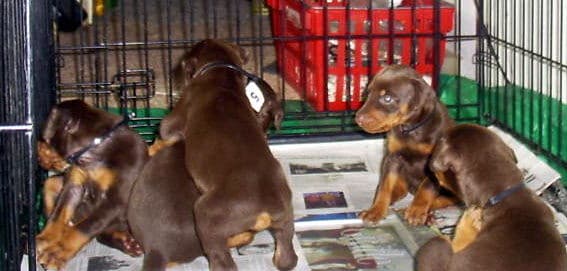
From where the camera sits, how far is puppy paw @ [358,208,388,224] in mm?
2666

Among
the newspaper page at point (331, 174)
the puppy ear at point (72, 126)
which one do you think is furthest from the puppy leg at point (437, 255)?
the puppy ear at point (72, 126)

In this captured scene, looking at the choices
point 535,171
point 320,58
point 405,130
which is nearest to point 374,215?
point 405,130

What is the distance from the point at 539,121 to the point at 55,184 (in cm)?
151

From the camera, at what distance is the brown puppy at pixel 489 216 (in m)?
1.91

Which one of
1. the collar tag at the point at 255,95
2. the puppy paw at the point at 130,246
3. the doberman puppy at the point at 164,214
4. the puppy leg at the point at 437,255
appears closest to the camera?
the puppy leg at the point at 437,255

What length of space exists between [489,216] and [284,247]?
480 millimetres

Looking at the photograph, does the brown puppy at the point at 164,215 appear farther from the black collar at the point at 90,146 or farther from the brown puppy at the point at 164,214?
the black collar at the point at 90,146

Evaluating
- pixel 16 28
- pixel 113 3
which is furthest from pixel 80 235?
pixel 113 3

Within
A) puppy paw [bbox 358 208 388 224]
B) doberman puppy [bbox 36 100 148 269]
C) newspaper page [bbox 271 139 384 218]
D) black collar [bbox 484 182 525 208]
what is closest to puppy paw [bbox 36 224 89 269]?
doberman puppy [bbox 36 100 148 269]

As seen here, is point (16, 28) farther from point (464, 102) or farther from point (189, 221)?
point (464, 102)

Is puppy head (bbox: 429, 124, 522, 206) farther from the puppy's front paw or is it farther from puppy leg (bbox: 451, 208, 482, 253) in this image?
the puppy's front paw

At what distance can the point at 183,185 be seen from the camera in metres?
2.29

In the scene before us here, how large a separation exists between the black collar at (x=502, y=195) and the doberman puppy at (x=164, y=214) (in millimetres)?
642

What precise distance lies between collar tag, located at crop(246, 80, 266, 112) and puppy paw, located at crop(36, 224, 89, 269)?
62 centimetres
